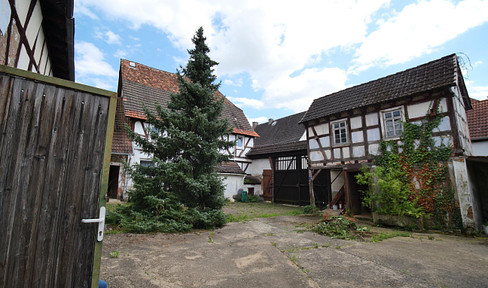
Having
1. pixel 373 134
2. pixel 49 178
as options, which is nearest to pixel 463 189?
pixel 373 134

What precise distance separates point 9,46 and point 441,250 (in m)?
9.01

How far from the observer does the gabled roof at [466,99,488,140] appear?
13422mm

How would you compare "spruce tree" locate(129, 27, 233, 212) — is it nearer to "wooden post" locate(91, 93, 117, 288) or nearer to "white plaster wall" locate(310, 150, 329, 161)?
"wooden post" locate(91, 93, 117, 288)

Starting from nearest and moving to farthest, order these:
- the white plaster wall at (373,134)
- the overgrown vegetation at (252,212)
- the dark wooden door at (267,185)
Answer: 1. the overgrown vegetation at (252,212)
2. the white plaster wall at (373,134)
3. the dark wooden door at (267,185)

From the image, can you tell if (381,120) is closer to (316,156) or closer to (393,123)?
(393,123)

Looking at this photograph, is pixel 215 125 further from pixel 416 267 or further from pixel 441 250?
pixel 441 250

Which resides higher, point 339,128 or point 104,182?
point 339,128

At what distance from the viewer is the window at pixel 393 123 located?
31.0ft

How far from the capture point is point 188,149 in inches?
273

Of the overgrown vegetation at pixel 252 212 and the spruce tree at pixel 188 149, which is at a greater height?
the spruce tree at pixel 188 149

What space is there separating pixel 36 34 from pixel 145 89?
1150 cm

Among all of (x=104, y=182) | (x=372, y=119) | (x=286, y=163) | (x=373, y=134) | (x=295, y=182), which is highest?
(x=372, y=119)

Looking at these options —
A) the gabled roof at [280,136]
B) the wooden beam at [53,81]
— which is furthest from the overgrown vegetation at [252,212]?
the wooden beam at [53,81]

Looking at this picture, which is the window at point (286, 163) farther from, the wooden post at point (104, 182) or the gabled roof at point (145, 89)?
the wooden post at point (104, 182)
